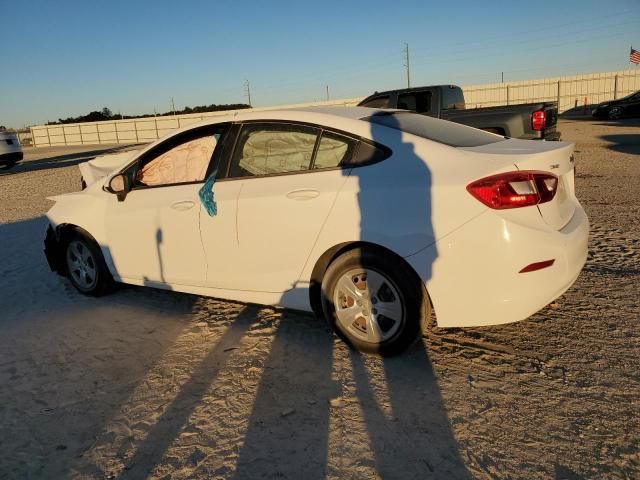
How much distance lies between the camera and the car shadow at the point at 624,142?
14.1 meters

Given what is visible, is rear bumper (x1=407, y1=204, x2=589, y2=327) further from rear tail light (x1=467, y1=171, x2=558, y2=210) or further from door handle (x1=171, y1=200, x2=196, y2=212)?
door handle (x1=171, y1=200, x2=196, y2=212)

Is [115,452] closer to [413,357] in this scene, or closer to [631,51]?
[413,357]

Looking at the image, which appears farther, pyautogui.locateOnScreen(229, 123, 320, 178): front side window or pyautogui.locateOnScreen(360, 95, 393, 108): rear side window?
pyautogui.locateOnScreen(360, 95, 393, 108): rear side window

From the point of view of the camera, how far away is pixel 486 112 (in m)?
9.57

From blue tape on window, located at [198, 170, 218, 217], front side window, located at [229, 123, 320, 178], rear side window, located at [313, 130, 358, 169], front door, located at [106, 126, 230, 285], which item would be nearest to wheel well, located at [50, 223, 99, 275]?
front door, located at [106, 126, 230, 285]

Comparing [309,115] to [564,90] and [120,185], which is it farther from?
[564,90]

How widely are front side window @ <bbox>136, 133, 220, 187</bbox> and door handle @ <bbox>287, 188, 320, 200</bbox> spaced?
89 cm

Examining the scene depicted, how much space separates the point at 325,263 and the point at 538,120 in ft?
23.8

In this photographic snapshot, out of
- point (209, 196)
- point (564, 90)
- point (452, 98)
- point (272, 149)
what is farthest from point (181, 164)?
point (564, 90)

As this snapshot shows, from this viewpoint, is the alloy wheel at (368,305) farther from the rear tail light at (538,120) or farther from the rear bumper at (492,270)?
the rear tail light at (538,120)

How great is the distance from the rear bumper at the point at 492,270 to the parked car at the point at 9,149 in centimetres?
1932

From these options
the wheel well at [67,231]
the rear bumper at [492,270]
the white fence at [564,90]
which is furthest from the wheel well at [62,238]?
the white fence at [564,90]

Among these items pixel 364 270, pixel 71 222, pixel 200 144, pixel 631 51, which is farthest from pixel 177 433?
pixel 631 51

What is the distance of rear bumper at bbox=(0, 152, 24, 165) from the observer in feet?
59.6
